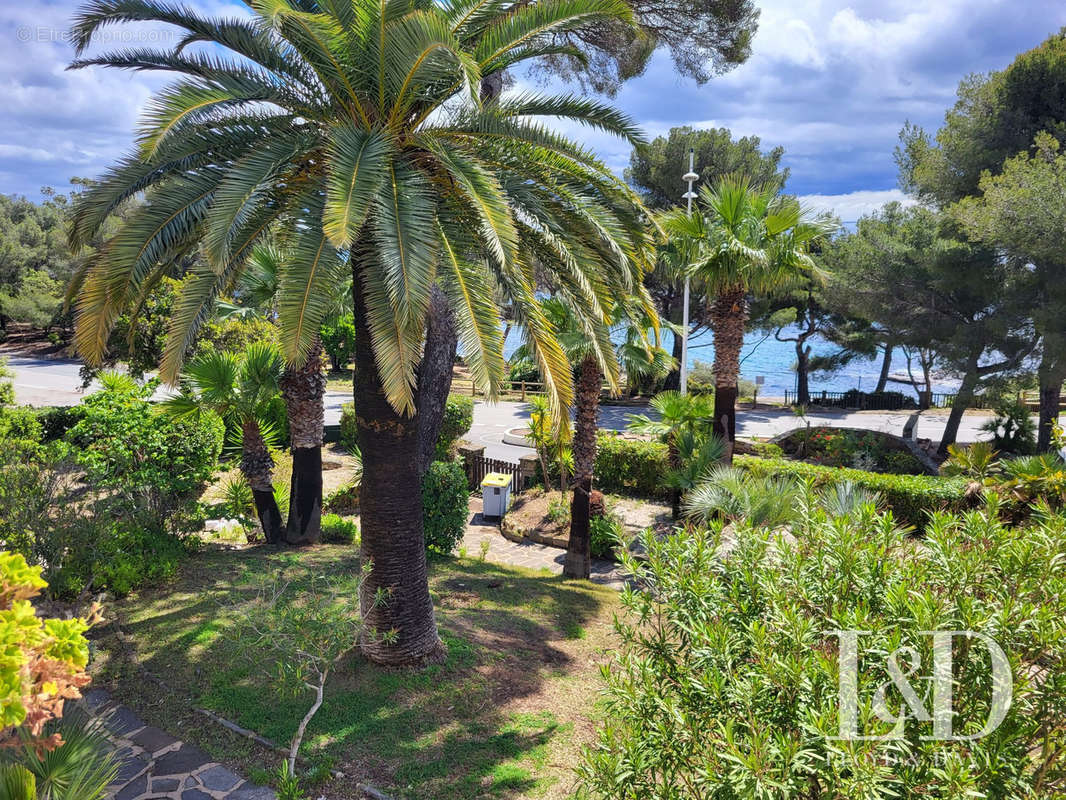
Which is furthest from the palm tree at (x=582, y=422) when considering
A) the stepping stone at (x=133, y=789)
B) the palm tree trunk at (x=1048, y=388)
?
the palm tree trunk at (x=1048, y=388)

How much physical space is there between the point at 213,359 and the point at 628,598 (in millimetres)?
9079

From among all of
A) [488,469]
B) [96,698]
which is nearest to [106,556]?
[96,698]

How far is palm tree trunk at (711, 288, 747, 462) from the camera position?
13.7 m

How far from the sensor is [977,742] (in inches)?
109

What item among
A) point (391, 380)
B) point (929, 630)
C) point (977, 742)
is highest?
point (391, 380)

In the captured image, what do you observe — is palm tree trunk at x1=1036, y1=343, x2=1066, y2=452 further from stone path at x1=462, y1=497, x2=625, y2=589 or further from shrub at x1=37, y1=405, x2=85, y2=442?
shrub at x1=37, y1=405, x2=85, y2=442

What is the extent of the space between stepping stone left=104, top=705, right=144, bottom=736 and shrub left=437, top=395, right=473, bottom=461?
38.0 ft

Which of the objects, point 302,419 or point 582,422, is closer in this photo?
point 302,419

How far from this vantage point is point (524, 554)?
44.0 ft

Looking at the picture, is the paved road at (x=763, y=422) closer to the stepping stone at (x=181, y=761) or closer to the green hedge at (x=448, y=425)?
the green hedge at (x=448, y=425)

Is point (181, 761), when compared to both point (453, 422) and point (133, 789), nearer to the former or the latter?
point (133, 789)

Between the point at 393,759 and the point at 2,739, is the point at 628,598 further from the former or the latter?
the point at 2,739

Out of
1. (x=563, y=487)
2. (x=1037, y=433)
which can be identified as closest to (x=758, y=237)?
(x=563, y=487)

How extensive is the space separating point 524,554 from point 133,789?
8.80 meters
